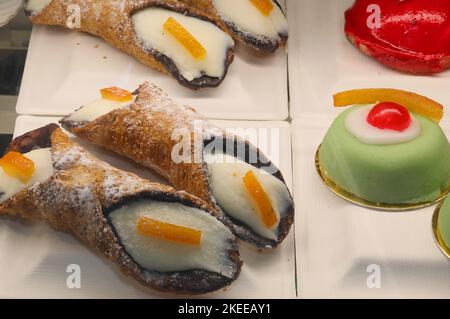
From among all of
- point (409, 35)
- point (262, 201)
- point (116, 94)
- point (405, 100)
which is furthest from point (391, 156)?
point (116, 94)

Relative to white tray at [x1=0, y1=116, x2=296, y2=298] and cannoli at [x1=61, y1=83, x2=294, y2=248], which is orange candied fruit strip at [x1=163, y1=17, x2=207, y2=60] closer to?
cannoli at [x1=61, y1=83, x2=294, y2=248]

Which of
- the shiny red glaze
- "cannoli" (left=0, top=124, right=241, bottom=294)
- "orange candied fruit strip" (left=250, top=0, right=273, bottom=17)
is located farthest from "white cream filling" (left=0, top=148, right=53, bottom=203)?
the shiny red glaze

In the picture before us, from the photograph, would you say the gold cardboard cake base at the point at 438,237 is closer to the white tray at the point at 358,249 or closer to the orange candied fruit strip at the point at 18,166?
the white tray at the point at 358,249

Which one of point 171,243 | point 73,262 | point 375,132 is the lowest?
point 73,262

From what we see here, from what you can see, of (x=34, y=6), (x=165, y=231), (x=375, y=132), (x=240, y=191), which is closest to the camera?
(x=165, y=231)

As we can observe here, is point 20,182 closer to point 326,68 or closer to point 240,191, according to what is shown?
point 240,191
